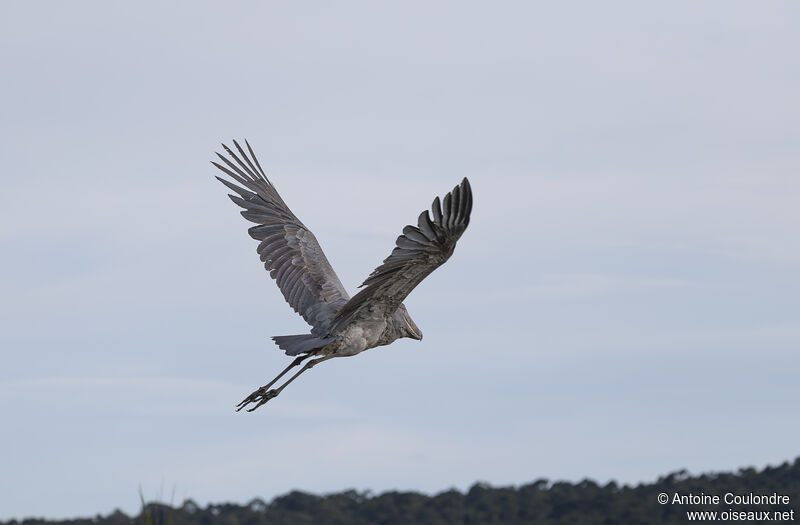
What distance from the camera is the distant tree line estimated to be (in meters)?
60.7

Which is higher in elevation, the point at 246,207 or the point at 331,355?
the point at 246,207

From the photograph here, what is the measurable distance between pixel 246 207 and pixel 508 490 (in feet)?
177

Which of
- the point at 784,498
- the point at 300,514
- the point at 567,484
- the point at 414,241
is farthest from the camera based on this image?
the point at 300,514

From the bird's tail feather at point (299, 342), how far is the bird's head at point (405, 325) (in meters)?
0.93

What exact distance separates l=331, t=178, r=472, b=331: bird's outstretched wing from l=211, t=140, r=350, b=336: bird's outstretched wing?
1.29 metres

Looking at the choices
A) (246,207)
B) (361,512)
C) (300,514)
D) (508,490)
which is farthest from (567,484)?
(246,207)

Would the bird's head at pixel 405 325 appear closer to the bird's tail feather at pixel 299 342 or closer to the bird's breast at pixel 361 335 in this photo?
the bird's breast at pixel 361 335

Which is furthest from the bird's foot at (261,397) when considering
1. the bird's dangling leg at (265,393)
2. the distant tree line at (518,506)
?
the distant tree line at (518,506)

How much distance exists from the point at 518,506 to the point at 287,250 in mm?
53048

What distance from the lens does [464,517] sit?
66000 mm

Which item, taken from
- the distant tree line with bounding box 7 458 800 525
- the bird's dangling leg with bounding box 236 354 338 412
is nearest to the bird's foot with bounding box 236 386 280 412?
the bird's dangling leg with bounding box 236 354 338 412

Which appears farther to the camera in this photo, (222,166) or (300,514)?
(300,514)

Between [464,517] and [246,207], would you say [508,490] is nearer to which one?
[464,517]

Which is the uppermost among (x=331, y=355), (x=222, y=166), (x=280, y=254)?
(x=222, y=166)
